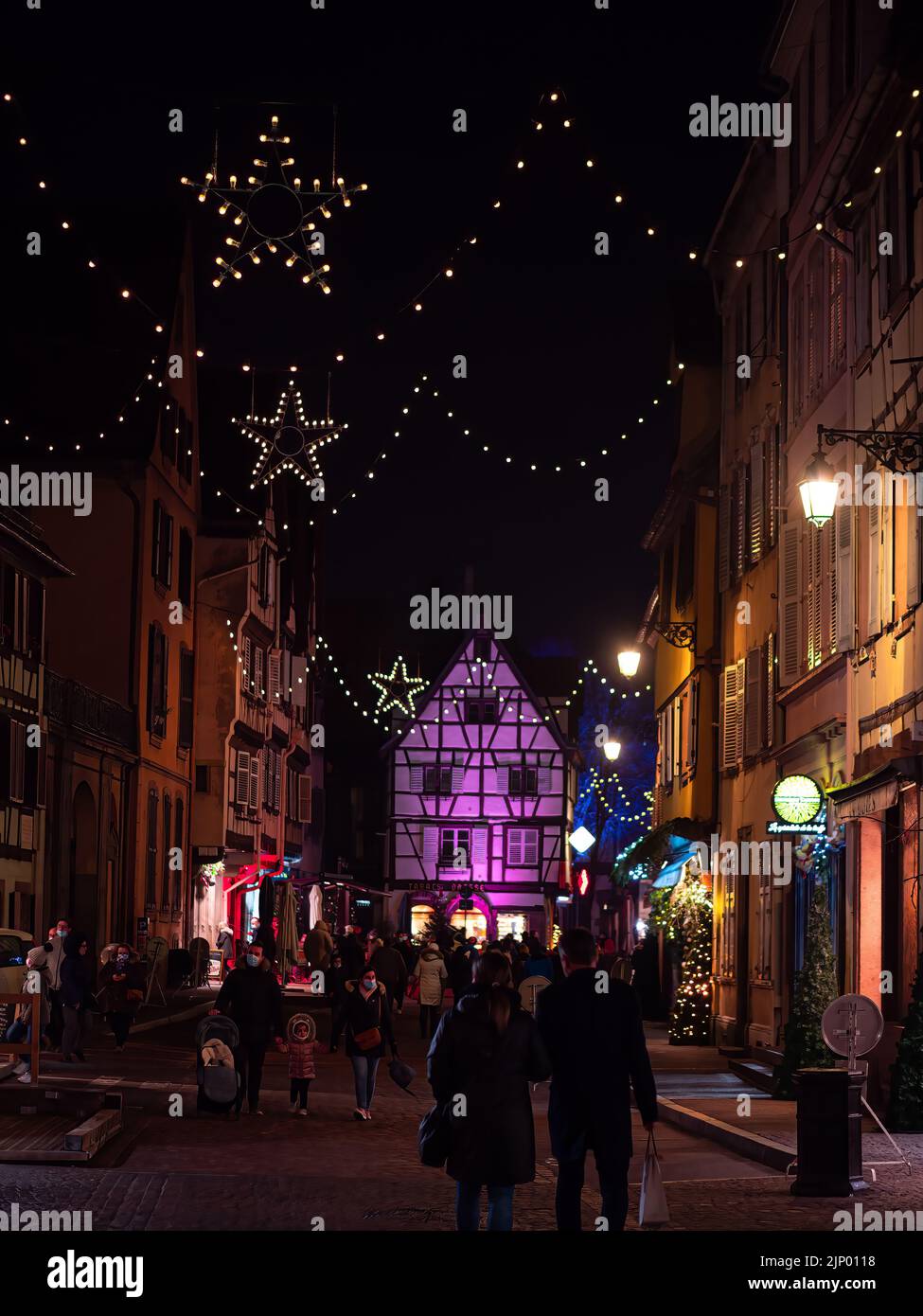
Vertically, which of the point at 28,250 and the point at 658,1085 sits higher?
the point at 28,250

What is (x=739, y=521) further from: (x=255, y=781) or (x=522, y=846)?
(x=522, y=846)

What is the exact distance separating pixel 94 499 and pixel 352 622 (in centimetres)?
4329

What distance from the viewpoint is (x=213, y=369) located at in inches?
2202

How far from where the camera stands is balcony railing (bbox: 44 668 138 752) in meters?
37.8

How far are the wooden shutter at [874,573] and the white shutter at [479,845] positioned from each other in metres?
57.0

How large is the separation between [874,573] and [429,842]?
5734cm

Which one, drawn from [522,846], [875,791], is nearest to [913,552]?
[875,791]

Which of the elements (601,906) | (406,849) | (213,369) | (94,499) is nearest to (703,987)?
(94,499)

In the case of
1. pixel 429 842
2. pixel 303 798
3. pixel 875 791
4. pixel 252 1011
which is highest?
pixel 303 798

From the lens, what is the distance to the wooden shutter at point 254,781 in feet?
188

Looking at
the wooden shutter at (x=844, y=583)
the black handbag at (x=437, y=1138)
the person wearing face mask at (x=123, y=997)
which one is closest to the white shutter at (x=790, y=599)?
the wooden shutter at (x=844, y=583)

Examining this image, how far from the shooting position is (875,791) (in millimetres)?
18578

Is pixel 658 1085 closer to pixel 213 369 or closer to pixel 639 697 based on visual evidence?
pixel 213 369

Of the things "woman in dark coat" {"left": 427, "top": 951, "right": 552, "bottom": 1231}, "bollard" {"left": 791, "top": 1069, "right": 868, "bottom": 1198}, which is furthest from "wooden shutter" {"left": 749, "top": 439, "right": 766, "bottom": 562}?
"woman in dark coat" {"left": 427, "top": 951, "right": 552, "bottom": 1231}
